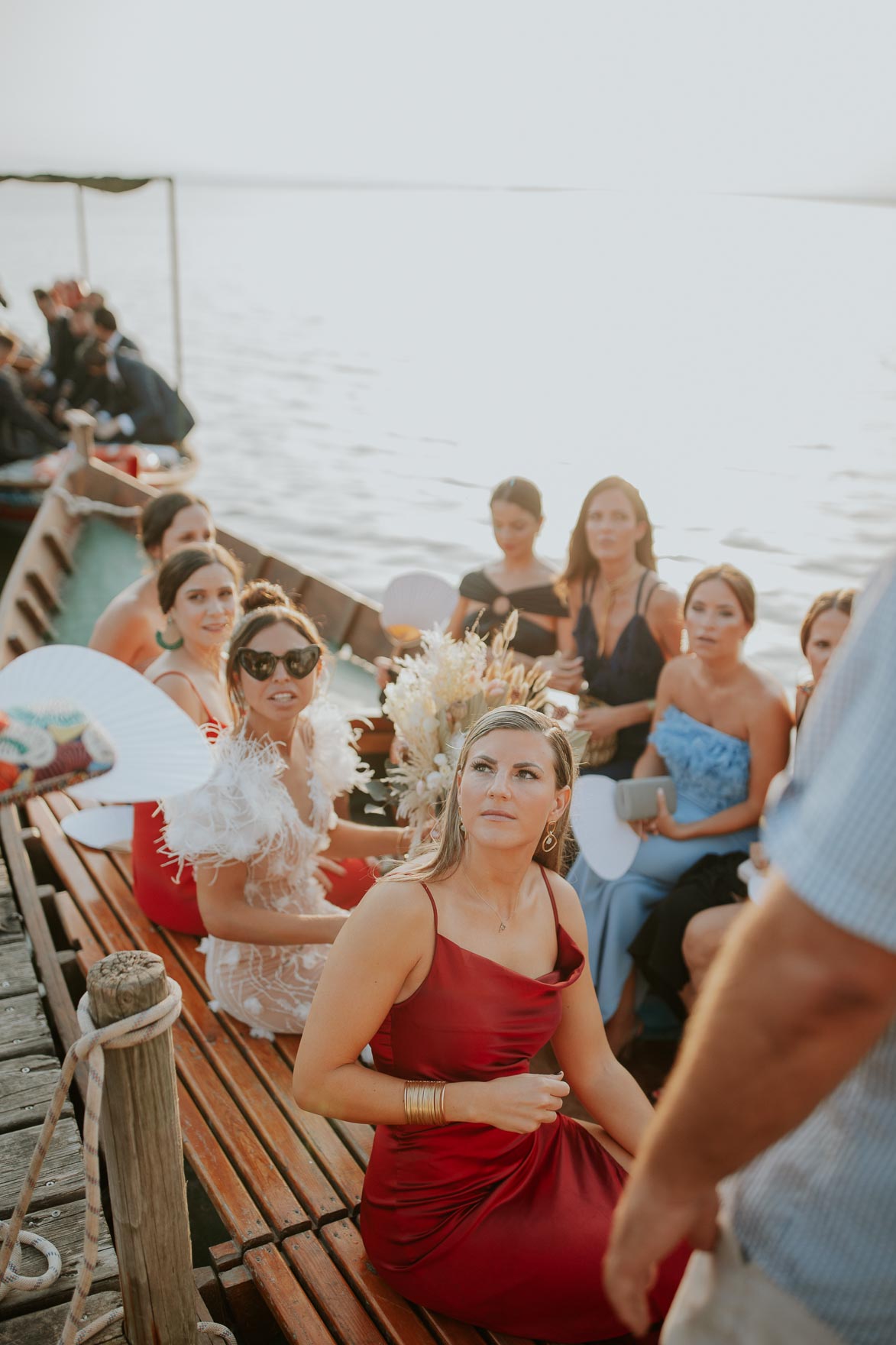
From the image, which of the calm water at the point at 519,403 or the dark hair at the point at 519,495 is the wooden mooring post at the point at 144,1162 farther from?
the calm water at the point at 519,403

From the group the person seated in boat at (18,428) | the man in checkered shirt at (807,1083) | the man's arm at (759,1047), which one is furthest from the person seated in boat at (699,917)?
the person seated in boat at (18,428)

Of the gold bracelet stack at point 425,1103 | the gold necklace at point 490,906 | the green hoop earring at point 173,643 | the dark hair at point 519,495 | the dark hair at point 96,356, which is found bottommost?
the gold bracelet stack at point 425,1103

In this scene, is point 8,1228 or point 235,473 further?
point 235,473

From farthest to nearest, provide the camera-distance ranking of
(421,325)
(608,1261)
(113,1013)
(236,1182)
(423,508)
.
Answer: (421,325) → (423,508) → (236,1182) → (113,1013) → (608,1261)

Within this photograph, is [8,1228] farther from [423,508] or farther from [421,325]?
[421,325]

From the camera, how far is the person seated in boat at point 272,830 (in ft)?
8.96

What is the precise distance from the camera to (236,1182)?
2.50 m

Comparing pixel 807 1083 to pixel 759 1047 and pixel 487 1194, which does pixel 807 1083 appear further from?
pixel 487 1194

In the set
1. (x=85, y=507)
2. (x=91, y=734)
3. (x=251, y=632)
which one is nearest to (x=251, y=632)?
(x=251, y=632)

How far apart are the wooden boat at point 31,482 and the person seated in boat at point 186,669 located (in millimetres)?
5992

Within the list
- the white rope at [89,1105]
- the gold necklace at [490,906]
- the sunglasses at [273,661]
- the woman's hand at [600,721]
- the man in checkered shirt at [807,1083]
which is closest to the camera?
the man in checkered shirt at [807,1083]

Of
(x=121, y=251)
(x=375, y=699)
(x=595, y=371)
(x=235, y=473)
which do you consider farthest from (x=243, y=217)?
(x=375, y=699)

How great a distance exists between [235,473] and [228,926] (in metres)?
18.0

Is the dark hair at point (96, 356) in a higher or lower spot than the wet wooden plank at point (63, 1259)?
higher
